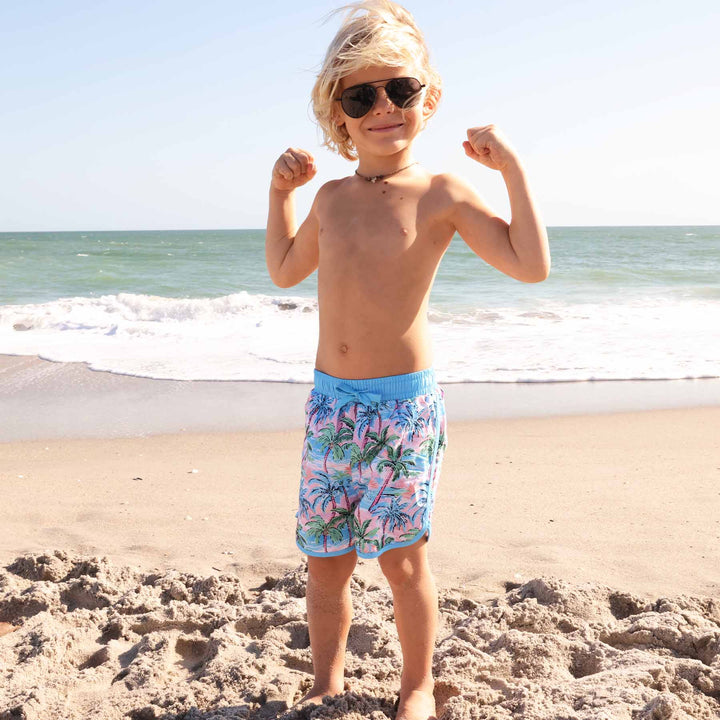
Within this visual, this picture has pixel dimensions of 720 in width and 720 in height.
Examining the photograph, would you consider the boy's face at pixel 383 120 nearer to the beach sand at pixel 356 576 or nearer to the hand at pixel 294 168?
the hand at pixel 294 168

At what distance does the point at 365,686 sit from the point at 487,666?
0.40 metres

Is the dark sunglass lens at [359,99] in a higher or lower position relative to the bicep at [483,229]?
higher

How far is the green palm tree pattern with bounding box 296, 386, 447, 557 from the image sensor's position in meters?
2.04

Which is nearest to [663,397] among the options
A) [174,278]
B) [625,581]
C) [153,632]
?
[625,581]

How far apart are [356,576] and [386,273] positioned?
4.90 ft

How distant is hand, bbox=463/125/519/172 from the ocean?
4990 mm

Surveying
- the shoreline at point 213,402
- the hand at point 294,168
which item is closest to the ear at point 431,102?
the hand at point 294,168

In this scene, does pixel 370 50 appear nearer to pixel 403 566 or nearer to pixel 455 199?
pixel 455 199

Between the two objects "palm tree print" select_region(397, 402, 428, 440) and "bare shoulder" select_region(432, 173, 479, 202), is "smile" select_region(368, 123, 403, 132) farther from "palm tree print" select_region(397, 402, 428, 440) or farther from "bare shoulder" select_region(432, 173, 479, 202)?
"palm tree print" select_region(397, 402, 428, 440)

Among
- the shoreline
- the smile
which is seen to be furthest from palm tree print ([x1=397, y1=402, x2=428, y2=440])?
the shoreline

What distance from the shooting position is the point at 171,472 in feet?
14.8

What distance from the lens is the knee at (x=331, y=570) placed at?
2158mm

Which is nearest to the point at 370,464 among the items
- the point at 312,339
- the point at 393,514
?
the point at 393,514

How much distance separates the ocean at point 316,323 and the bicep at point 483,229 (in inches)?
197
